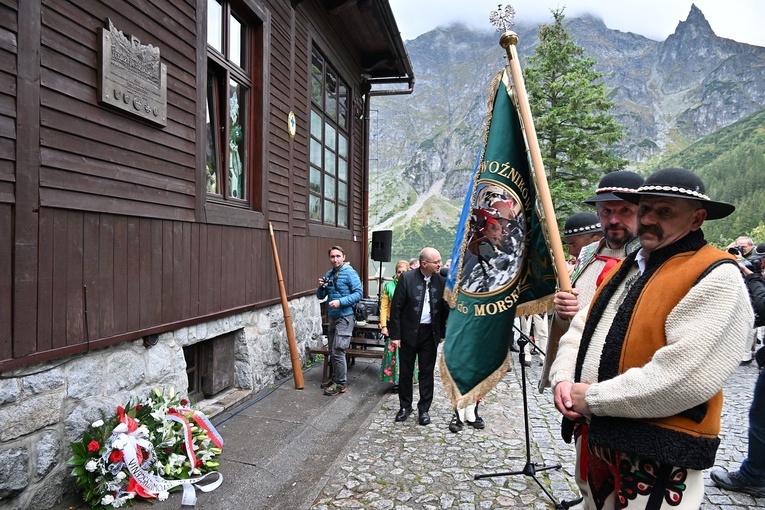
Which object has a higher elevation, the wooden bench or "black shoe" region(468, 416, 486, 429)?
the wooden bench

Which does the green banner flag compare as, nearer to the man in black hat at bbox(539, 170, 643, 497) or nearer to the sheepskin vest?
the man in black hat at bbox(539, 170, 643, 497)

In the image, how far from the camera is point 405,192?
134 m

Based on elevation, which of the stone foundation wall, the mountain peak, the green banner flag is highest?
the mountain peak

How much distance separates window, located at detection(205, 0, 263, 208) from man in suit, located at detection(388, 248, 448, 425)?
2.30 m

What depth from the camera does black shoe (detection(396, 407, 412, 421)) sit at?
5.29 m

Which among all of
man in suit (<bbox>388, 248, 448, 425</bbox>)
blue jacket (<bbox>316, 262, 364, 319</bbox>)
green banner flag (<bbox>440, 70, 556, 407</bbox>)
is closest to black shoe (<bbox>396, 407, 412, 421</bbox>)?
man in suit (<bbox>388, 248, 448, 425</bbox>)

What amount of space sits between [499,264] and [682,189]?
117cm

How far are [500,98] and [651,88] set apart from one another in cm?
20120

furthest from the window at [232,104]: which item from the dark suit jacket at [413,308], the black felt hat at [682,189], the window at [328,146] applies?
the black felt hat at [682,189]

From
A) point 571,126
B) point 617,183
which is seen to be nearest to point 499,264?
point 617,183

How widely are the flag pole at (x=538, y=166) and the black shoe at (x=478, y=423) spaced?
3165 millimetres

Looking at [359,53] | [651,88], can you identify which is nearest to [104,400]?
[359,53]

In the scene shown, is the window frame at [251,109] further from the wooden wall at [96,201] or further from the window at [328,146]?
the window at [328,146]

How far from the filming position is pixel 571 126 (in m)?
21.0
